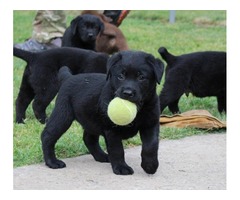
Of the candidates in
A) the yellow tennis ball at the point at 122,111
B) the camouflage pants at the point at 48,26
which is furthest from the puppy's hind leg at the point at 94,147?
the camouflage pants at the point at 48,26

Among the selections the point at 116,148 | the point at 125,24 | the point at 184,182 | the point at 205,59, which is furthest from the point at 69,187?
the point at 125,24

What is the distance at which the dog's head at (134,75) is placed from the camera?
13.9 feet

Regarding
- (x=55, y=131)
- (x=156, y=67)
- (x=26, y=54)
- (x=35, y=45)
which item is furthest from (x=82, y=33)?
(x=156, y=67)

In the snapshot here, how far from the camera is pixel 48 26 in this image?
1067 cm

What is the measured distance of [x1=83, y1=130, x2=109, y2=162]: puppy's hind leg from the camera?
488 centimetres

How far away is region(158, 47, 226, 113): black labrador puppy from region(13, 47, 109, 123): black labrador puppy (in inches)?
30.5

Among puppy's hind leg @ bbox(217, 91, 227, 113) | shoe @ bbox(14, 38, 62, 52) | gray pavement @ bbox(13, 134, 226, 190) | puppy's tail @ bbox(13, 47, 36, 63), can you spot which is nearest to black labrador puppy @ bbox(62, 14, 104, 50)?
puppy's tail @ bbox(13, 47, 36, 63)

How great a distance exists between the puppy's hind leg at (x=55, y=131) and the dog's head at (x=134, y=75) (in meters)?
0.50

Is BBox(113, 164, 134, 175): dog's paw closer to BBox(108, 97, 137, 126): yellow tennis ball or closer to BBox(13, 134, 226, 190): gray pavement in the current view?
BBox(13, 134, 226, 190): gray pavement

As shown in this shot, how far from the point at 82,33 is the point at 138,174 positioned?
3916 mm

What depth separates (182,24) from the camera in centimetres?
1376

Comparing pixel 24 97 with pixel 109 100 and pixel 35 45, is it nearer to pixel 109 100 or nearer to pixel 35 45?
pixel 109 100

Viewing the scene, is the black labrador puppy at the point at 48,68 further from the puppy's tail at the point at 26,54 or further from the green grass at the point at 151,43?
the green grass at the point at 151,43

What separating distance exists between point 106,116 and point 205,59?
2.77 meters
